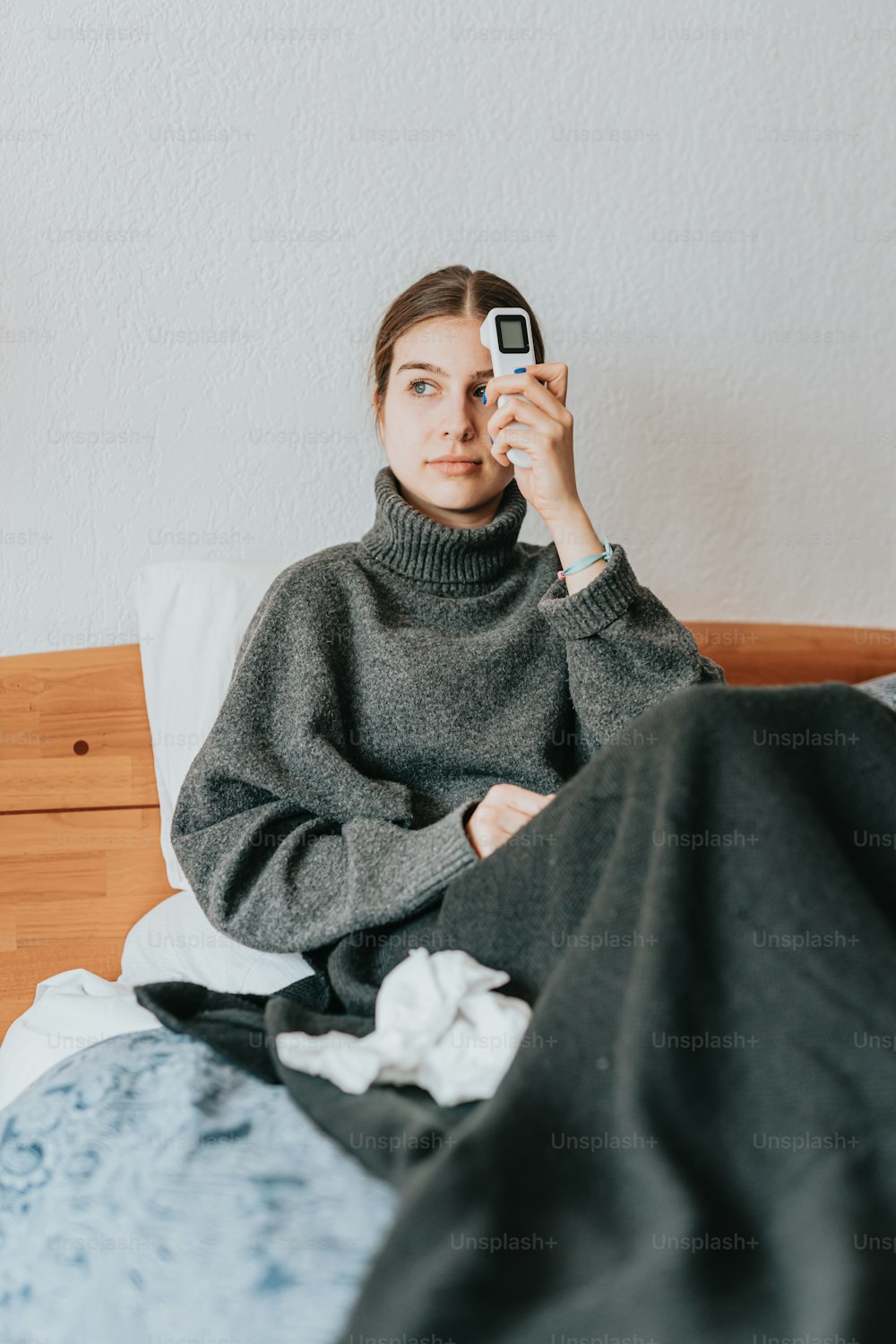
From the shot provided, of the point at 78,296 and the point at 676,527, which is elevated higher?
the point at 78,296

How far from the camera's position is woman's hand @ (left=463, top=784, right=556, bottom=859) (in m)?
0.87

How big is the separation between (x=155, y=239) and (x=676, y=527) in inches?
29.9

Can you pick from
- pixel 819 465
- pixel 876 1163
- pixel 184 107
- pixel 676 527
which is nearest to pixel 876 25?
pixel 819 465

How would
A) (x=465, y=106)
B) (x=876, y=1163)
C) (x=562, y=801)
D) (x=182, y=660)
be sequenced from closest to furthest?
1. (x=876, y=1163)
2. (x=562, y=801)
3. (x=182, y=660)
4. (x=465, y=106)

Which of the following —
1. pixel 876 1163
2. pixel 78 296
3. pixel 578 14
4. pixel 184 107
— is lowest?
pixel 876 1163

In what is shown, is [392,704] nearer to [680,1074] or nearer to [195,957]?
[195,957]

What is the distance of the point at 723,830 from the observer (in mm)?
634

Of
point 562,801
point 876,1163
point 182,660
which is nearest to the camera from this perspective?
point 876,1163

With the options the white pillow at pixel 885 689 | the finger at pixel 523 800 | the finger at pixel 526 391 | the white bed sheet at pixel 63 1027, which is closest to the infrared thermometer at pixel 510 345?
the finger at pixel 526 391

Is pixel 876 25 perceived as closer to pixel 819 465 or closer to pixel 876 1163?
pixel 819 465

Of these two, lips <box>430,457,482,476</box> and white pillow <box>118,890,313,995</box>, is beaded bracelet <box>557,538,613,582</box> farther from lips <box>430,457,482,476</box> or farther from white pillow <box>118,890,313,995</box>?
white pillow <box>118,890,313,995</box>

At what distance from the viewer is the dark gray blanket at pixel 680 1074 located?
50 centimetres

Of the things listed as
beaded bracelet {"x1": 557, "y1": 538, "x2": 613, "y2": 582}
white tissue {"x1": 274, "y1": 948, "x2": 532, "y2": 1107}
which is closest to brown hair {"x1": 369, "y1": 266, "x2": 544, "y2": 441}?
beaded bracelet {"x1": 557, "y1": 538, "x2": 613, "y2": 582}

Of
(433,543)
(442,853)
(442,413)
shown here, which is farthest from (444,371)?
(442,853)
